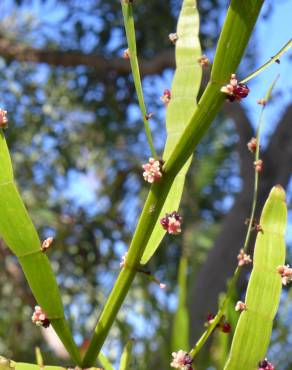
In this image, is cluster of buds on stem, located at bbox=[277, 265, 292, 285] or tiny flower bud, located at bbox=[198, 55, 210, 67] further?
tiny flower bud, located at bbox=[198, 55, 210, 67]

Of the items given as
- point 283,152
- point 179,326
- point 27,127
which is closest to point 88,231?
point 27,127

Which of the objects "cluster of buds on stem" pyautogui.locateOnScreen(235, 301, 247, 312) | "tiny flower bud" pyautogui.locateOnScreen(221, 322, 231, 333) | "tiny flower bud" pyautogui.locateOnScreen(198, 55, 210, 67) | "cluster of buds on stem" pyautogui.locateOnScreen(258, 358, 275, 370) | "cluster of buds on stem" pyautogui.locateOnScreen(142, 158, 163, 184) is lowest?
"cluster of buds on stem" pyautogui.locateOnScreen(258, 358, 275, 370)

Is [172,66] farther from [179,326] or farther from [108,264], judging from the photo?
[179,326]

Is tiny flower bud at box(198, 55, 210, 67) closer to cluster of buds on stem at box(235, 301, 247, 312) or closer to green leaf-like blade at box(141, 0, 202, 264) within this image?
green leaf-like blade at box(141, 0, 202, 264)

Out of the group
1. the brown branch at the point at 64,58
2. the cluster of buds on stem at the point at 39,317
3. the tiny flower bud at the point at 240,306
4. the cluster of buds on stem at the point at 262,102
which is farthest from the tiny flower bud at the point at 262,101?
the brown branch at the point at 64,58

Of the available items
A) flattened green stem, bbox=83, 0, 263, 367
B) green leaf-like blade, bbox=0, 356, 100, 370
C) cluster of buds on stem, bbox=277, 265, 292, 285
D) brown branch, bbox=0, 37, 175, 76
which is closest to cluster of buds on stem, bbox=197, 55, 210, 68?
flattened green stem, bbox=83, 0, 263, 367

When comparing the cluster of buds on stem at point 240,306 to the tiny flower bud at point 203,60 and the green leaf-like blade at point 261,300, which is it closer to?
the green leaf-like blade at point 261,300
